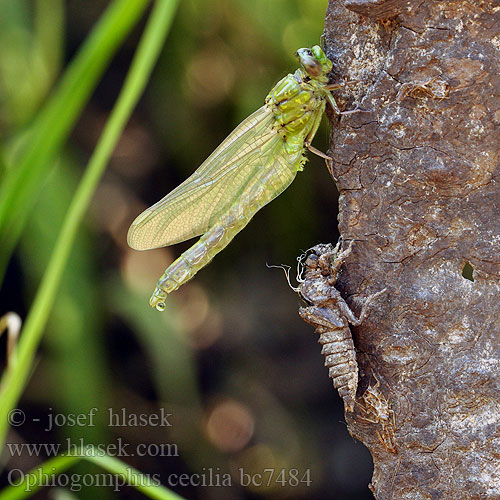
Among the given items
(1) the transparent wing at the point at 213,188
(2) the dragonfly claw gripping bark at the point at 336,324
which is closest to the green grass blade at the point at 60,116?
(1) the transparent wing at the point at 213,188

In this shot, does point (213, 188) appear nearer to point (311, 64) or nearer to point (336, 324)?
point (311, 64)

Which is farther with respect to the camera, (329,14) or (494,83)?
(329,14)

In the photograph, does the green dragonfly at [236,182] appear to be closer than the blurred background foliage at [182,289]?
Yes

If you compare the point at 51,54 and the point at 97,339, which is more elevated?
the point at 51,54

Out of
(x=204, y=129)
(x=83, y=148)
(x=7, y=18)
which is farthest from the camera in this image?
(x=83, y=148)

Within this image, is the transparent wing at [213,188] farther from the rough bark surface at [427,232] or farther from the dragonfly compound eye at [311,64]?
the rough bark surface at [427,232]

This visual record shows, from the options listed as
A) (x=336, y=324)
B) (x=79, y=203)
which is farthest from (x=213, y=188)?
(x=336, y=324)

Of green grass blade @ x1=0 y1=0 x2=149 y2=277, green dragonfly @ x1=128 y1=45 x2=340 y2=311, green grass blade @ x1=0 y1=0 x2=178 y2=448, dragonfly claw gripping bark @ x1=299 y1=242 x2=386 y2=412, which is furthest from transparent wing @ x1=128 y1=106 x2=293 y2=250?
dragonfly claw gripping bark @ x1=299 y1=242 x2=386 y2=412

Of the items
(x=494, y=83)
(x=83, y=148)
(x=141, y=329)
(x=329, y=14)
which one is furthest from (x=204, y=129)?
(x=494, y=83)

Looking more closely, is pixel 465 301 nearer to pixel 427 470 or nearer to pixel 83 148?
pixel 427 470
